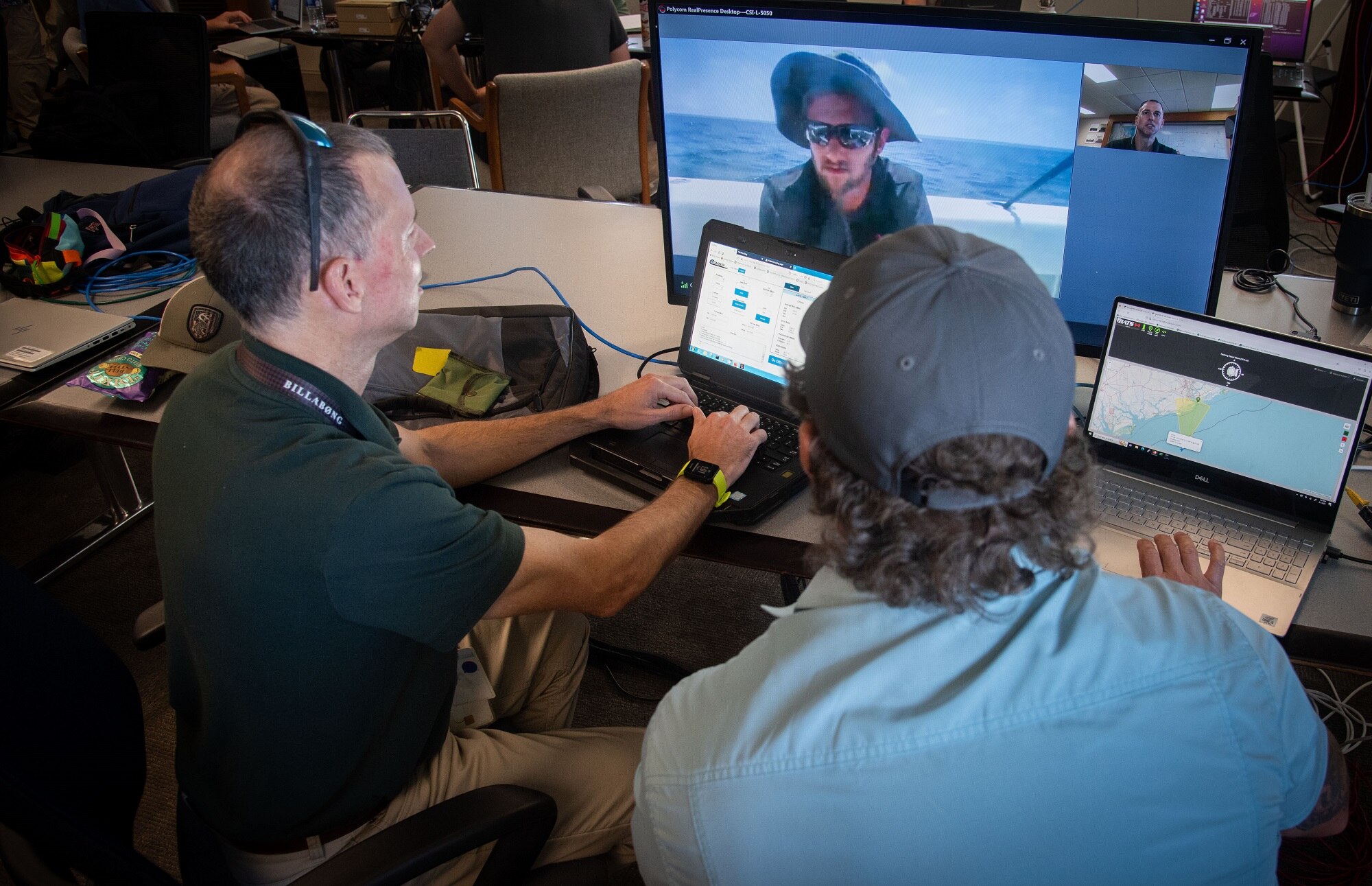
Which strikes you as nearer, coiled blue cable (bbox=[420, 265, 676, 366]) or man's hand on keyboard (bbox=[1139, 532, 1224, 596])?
man's hand on keyboard (bbox=[1139, 532, 1224, 596])

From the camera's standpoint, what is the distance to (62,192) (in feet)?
7.62

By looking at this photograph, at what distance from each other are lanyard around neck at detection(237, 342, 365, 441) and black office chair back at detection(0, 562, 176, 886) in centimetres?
34

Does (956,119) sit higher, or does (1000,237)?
(956,119)

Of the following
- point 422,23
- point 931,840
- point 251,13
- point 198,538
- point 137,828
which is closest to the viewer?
point 931,840

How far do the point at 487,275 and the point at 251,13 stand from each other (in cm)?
560

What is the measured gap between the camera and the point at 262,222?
3.51ft

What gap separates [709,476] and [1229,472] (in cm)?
72

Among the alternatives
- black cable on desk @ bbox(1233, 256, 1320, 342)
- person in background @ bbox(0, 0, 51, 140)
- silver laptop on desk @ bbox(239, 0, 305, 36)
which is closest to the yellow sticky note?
black cable on desk @ bbox(1233, 256, 1320, 342)

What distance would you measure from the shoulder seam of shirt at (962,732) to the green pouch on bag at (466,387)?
3.23ft

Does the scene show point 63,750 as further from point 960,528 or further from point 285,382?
point 960,528

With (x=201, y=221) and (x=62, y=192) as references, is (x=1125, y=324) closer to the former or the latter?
(x=201, y=221)

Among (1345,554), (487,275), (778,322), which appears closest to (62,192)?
(487,275)

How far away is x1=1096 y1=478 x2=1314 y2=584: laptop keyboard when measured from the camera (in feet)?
3.96

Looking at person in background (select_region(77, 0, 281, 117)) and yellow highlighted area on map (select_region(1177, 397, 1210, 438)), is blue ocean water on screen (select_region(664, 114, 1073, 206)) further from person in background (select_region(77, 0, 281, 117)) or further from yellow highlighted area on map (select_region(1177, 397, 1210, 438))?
person in background (select_region(77, 0, 281, 117))
